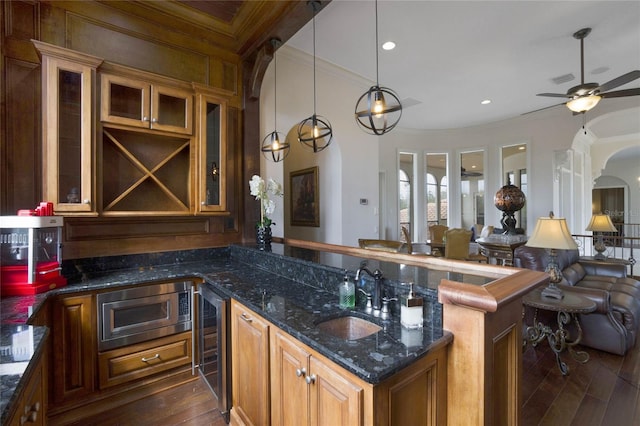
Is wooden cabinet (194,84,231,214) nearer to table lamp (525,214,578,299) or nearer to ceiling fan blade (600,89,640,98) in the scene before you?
table lamp (525,214,578,299)

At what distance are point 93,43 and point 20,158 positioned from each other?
3.52 feet

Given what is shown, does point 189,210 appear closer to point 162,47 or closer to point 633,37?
point 162,47

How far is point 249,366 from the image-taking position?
1.60 m

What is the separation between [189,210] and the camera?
2701mm

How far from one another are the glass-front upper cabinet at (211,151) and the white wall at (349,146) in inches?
24.2

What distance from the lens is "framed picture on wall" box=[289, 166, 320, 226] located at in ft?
14.5

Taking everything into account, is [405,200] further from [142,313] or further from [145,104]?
[142,313]

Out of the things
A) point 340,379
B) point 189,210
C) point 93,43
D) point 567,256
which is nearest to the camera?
point 340,379

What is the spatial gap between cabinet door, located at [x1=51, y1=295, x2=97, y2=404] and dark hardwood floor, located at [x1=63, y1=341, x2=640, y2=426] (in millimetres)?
231

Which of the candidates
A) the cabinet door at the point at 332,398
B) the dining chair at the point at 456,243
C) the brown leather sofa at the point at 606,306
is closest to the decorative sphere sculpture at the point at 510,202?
the brown leather sofa at the point at 606,306

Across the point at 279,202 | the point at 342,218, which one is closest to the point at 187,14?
the point at 279,202

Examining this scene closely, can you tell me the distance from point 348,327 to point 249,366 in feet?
2.02

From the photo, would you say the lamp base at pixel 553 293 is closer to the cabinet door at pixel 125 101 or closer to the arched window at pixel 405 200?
the cabinet door at pixel 125 101

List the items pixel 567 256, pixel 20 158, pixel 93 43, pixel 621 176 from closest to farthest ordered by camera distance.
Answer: pixel 20 158 → pixel 93 43 → pixel 567 256 → pixel 621 176
